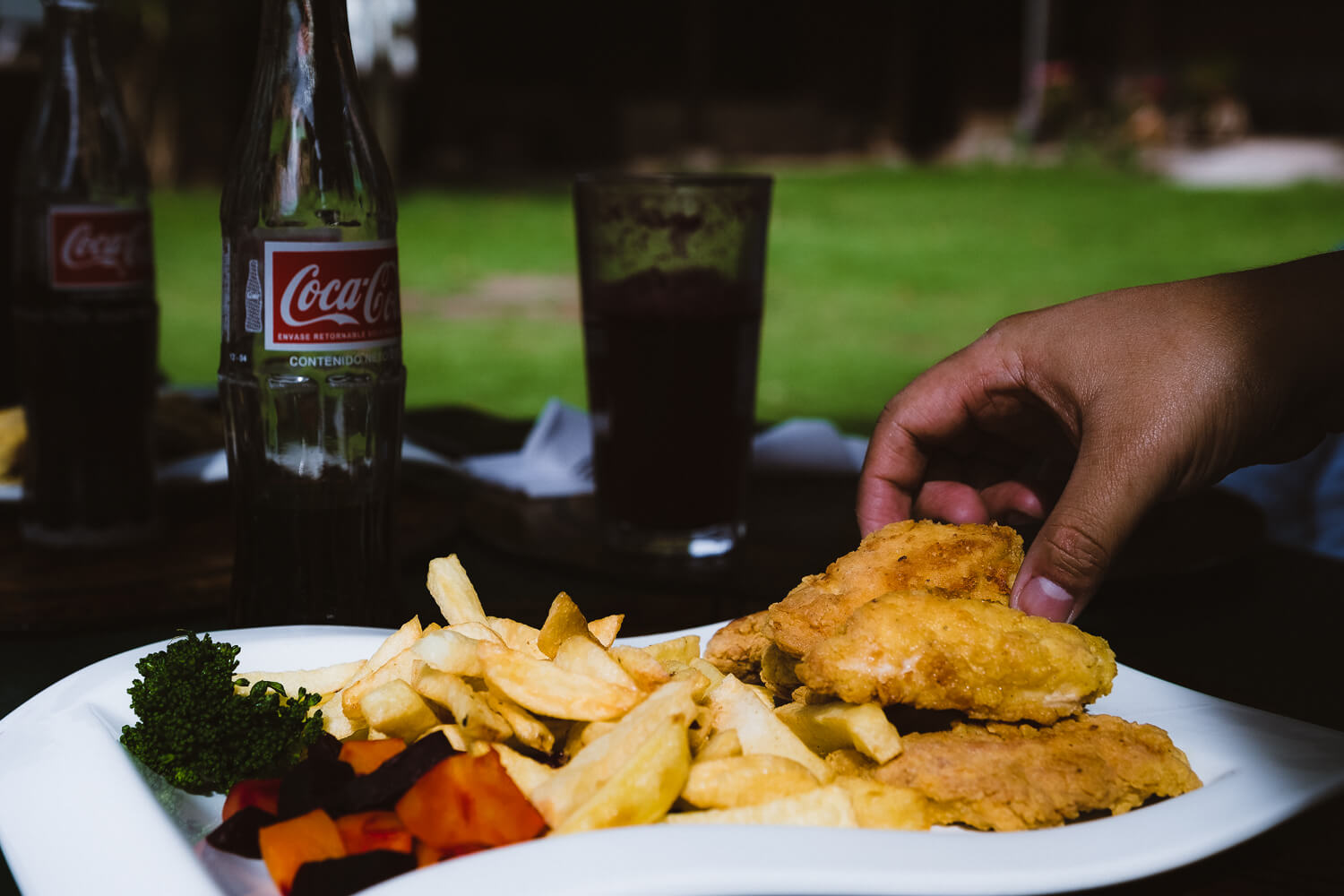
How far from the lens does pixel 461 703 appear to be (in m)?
1.18

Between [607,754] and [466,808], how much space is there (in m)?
0.14

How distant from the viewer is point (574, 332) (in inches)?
366

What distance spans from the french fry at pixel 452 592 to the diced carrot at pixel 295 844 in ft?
1.36

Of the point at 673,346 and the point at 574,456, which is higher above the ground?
the point at 673,346

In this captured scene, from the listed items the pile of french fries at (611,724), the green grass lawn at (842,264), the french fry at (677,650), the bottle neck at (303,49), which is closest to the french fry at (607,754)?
the pile of french fries at (611,724)

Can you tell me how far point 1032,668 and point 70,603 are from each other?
1.23 metres

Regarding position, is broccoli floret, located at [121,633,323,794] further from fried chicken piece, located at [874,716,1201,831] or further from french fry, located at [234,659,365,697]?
fried chicken piece, located at [874,716,1201,831]

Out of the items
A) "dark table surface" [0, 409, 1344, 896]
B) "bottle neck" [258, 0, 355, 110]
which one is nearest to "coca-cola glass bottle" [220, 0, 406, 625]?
"bottle neck" [258, 0, 355, 110]

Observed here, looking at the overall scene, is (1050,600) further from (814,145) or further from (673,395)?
(814,145)

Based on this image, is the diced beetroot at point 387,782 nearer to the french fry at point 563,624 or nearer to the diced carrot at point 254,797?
the diced carrot at point 254,797

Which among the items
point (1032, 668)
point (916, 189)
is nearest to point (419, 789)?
point (1032, 668)

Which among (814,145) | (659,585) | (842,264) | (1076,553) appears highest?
(814,145)

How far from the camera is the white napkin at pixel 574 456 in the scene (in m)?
2.30

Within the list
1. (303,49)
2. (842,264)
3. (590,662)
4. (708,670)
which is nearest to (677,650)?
(708,670)
